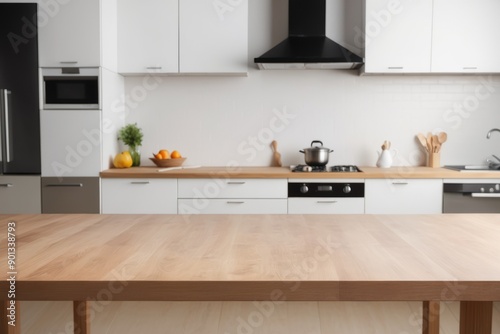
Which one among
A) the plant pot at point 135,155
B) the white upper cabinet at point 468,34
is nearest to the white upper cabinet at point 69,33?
the plant pot at point 135,155

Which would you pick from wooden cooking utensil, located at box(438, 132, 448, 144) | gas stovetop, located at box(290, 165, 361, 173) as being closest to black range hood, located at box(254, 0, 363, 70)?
gas stovetop, located at box(290, 165, 361, 173)

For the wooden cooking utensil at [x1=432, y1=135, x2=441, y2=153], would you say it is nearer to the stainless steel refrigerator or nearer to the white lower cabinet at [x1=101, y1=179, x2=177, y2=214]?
the white lower cabinet at [x1=101, y1=179, x2=177, y2=214]

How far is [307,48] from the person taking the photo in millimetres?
3725

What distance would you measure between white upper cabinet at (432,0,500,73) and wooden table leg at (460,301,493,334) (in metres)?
2.69

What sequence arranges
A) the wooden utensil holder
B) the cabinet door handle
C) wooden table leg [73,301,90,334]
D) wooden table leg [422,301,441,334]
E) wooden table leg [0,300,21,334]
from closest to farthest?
wooden table leg [422,301,441,334] → wooden table leg [0,300,21,334] → wooden table leg [73,301,90,334] → the cabinet door handle → the wooden utensil holder

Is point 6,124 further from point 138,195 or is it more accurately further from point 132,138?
point 138,195

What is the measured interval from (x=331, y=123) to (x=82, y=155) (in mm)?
2048

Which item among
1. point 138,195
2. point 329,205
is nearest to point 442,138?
point 329,205

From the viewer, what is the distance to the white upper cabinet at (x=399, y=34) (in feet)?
12.1

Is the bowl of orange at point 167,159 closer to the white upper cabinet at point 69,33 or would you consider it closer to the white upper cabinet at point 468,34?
the white upper cabinet at point 69,33

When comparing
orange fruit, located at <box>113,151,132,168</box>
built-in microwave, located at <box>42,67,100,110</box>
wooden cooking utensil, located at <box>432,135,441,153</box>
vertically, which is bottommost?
orange fruit, located at <box>113,151,132,168</box>

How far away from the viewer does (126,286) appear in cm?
105

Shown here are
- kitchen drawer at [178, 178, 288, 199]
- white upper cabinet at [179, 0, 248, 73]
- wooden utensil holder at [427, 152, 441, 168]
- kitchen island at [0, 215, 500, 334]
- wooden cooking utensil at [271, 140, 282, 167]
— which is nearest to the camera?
kitchen island at [0, 215, 500, 334]

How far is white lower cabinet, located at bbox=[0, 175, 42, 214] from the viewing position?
3525 mm
